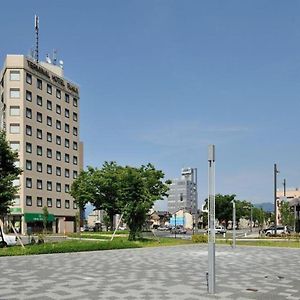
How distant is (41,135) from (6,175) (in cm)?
4811

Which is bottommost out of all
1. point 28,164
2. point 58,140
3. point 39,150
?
point 28,164

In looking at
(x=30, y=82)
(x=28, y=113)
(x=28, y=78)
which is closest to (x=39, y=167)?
(x=28, y=113)

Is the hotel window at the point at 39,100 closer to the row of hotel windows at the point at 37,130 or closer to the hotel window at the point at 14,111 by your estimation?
the row of hotel windows at the point at 37,130

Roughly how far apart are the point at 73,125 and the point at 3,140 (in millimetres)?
56104

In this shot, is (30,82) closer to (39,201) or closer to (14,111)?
(14,111)

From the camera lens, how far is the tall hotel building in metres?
73.0

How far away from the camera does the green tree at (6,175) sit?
29.5 metres

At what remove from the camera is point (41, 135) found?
254ft

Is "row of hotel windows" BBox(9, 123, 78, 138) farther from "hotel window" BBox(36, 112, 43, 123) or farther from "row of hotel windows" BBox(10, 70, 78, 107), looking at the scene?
"row of hotel windows" BBox(10, 70, 78, 107)

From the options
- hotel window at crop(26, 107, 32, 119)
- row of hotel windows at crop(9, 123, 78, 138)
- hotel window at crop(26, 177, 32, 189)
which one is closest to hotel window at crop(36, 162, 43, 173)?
hotel window at crop(26, 177, 32, 189)

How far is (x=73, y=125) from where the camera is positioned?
8600 cm

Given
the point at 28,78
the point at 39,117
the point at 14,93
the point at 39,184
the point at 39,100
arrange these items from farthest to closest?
the point at 39,100
the point at 39,117
the point at 39,184
the point at 28,78
the point at 14,93

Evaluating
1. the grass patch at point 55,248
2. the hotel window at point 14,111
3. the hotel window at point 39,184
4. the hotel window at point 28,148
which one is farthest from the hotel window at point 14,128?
the grass patch at point 55,248

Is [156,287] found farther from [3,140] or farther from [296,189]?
[296,189]
